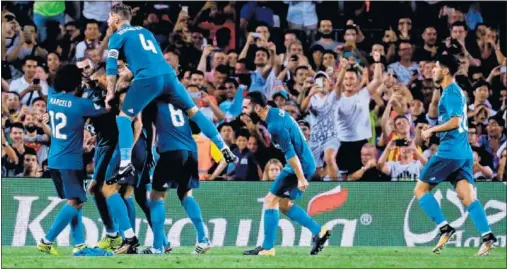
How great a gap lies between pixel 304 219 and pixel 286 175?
624 millimetres

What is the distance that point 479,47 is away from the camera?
72.2 ft

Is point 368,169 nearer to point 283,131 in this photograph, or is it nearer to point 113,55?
point 283,131

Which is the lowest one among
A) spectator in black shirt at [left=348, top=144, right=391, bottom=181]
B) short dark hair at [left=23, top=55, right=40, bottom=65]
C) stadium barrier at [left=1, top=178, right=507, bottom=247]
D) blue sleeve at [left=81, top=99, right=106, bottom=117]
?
stadium barrier at [left=1, top=178, right=507, bottom=247]

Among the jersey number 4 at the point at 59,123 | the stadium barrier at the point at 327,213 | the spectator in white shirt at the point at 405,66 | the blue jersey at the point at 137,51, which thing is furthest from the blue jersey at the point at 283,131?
the spectator in white shirt at the point at 405,66

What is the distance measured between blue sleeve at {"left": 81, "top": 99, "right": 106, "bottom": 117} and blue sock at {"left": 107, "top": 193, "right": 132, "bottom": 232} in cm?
105

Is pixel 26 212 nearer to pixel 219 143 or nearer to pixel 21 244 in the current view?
pixel 21 244

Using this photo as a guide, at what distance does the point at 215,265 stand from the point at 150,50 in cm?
296

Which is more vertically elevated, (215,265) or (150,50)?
(150,50)

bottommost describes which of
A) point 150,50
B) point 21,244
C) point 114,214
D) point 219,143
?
point 21,244

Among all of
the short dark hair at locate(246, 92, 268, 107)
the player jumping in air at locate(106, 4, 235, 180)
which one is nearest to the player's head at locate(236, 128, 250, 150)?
the short dark hair at locate(246, 92, 268, 107)

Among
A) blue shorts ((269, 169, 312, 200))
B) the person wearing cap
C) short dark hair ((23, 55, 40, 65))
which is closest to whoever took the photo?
blue shorts ((269, 169, 312, 200))

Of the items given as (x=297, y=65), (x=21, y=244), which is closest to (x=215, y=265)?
(x=21, y=244)

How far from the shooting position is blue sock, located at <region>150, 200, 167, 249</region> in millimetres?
14547

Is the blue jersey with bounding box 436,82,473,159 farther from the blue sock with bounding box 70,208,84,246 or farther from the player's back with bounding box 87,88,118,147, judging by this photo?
the blue sock with bounding box 70,208,84,246
